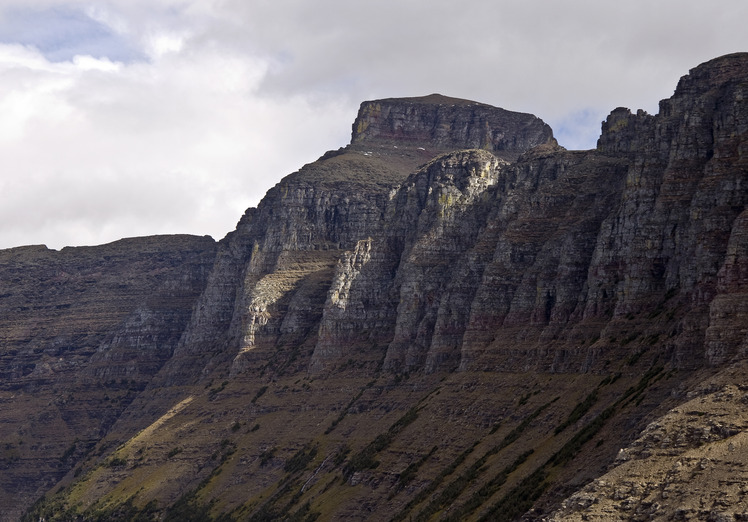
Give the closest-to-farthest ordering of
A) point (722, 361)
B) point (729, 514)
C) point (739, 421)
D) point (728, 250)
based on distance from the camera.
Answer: point (729, 514) < point (739, 421) < point (722, 361) < point (728, 250)

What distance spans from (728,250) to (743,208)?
774 inches

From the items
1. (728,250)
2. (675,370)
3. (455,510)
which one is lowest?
(455,510)

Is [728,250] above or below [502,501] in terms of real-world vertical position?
above

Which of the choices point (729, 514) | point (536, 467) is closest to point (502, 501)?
point (536, 467)

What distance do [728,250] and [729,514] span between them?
52684 millimetres

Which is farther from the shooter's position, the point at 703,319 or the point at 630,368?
the point at 630,368

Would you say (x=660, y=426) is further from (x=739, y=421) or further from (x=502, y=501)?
(x=502, y=501)

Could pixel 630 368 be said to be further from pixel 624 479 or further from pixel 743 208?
pixel 624 479

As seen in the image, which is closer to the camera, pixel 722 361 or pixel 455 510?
pixel 722 361

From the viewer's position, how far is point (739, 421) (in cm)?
14900

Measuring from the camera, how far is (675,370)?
183000 millimetres

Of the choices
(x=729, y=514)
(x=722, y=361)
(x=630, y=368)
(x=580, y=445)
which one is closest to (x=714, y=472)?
(x=729, y=514)

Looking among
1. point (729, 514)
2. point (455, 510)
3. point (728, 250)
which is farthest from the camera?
point (455, 510)

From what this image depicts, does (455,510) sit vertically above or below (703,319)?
below
